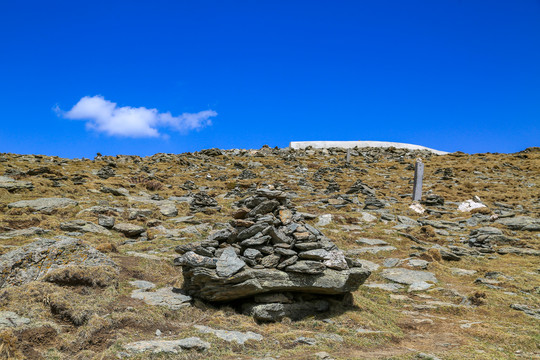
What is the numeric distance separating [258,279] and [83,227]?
8.45 metres

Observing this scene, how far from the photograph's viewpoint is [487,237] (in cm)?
1545

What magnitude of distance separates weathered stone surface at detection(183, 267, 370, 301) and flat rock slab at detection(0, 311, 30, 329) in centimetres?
333

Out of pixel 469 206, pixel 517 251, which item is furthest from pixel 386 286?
pixel 469 206

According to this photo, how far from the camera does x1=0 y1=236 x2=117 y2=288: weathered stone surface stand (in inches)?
309

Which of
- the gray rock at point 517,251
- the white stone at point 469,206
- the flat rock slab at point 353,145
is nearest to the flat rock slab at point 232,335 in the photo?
the gray rock at point 517,251

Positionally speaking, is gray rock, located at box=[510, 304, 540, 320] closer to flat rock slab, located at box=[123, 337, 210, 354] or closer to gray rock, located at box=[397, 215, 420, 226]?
flat rock slab, located at box=[123, 337, 210, 354]

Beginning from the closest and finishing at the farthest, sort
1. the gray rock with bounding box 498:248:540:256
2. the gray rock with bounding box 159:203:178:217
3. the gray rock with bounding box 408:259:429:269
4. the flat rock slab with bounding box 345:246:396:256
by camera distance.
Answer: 1. the gray rock with bounding box 408:259:429:269
2. the flat rock slab with bounding box 345:246:396:256
3. the gray rock with bounding box 498:248:540:256
4. the gray rock with bounding box 159:203:178:217

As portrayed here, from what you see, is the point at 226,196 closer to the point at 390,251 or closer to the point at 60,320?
the point at 390,251

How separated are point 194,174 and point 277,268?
2244 centimetres

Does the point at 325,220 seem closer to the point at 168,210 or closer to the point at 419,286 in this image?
the point at 419,286

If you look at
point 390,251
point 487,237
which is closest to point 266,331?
point 390,251

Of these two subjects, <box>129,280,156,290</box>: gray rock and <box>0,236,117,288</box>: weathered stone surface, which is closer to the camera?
<box>0,236,117,288</box>: weathered stone surface

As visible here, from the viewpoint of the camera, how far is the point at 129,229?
13898 mm

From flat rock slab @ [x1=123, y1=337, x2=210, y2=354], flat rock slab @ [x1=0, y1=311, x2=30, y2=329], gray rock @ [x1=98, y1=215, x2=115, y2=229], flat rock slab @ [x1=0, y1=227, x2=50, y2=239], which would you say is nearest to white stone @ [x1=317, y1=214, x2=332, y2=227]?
gray rock @ [x1=98, y1=215, x2=115, y2=229]
